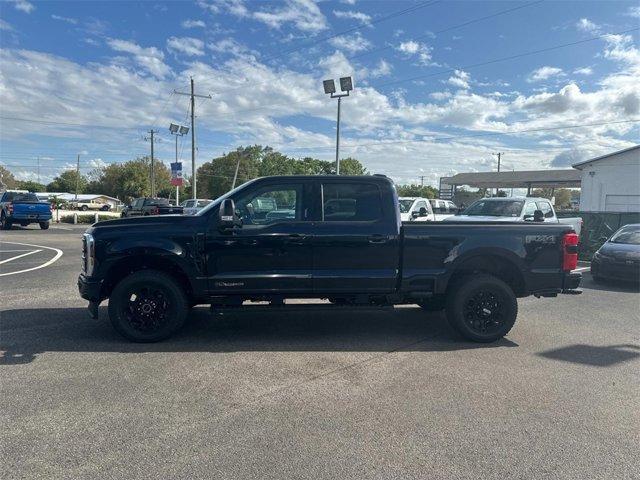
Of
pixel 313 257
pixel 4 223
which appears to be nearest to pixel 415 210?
pixel 313 257

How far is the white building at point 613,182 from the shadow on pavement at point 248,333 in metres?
23.6

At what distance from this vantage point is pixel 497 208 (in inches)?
559

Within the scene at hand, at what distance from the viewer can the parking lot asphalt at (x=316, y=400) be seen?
314 centimetres

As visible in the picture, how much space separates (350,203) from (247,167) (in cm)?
8599

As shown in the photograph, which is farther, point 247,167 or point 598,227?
point 247,167

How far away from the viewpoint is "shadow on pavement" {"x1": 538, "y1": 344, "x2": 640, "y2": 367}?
5242 millimetres

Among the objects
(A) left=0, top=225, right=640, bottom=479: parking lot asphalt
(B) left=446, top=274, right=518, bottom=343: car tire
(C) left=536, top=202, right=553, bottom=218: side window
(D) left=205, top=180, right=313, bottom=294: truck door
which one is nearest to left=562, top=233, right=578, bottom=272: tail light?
(B) left=446, top=274, right=518, bottom=343: car tire

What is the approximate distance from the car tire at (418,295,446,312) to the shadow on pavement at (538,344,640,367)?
1.37 meters

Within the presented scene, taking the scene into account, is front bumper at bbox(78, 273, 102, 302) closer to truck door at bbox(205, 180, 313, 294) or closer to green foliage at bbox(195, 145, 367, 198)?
truck door at bbox(205, 180, 313, 294)

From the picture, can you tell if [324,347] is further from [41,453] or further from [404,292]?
[41,453]

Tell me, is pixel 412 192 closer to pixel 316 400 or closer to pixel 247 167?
pixel 247 167

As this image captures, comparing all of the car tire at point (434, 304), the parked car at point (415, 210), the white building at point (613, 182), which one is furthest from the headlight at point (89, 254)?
the white building at point (613, 182)

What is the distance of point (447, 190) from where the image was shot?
2329 inches

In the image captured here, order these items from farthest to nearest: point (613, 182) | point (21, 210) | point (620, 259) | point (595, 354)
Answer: point (613, 182), point (21, 210), point (620, 259), point (595, 354)
